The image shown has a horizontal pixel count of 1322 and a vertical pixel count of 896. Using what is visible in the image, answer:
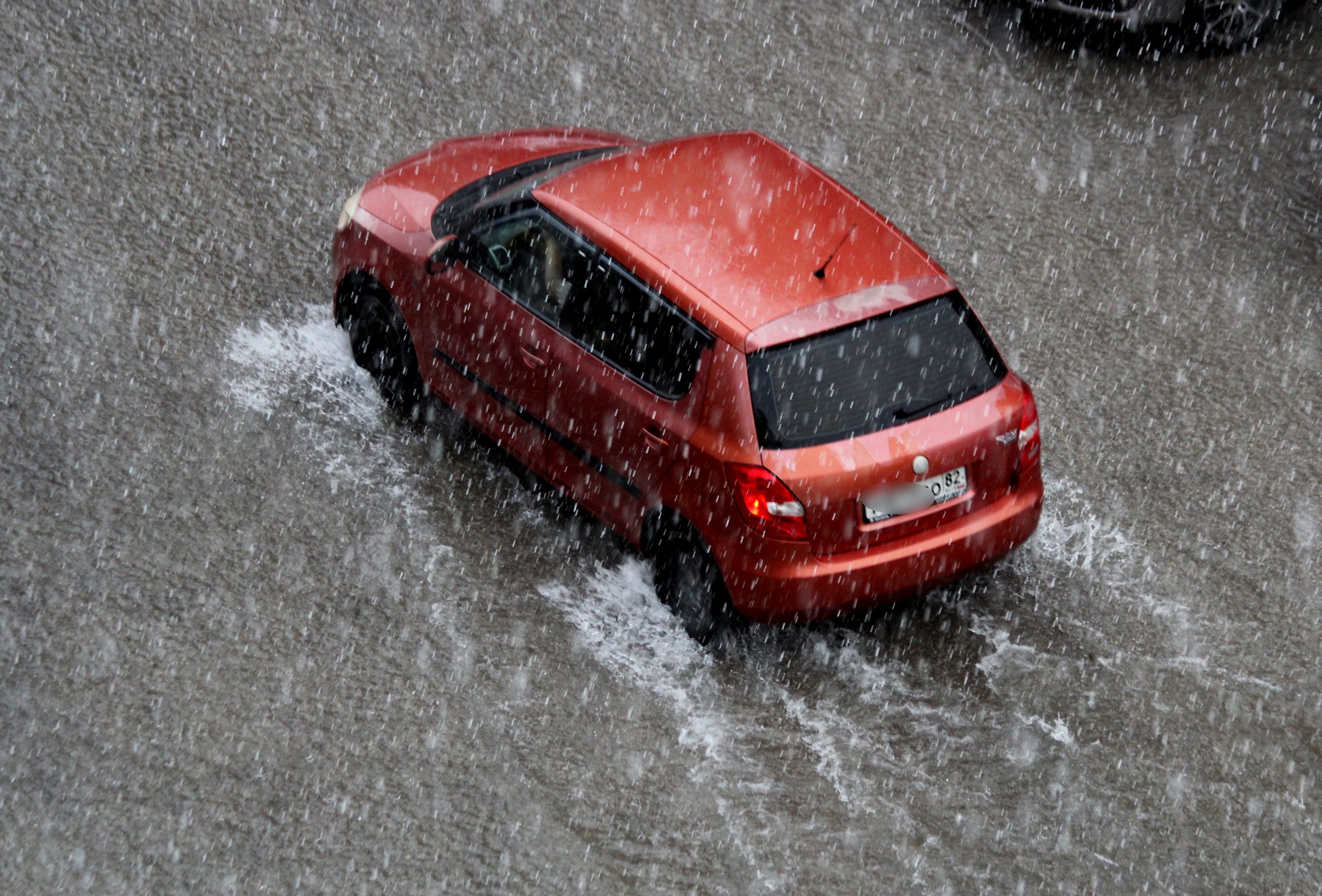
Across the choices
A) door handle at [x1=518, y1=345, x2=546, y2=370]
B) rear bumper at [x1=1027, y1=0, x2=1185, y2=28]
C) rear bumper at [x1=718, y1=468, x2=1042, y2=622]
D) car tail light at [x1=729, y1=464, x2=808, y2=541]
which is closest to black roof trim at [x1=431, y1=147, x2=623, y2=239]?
door handle at [x1=518, y1=345, x2=546, y2=370]

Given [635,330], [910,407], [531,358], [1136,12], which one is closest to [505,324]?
[531,358]

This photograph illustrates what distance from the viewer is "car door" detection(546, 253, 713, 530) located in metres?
5.48

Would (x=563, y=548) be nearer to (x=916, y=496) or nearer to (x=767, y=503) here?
(x=767, y=503)

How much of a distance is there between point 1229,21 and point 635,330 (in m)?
6.78

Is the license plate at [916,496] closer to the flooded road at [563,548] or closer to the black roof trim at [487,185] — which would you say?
the flooded road at [563,548]

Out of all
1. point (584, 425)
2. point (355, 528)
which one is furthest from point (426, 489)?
point (584, 425)

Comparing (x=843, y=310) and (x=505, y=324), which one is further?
(x=505, y=324)

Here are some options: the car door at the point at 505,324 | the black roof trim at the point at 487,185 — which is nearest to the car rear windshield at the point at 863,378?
the car door at the point at 505,324

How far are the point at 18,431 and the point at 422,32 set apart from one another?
4825 mm

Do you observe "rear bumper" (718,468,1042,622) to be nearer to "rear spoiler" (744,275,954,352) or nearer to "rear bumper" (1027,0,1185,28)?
"rear spoiler" (744,275,954,352)

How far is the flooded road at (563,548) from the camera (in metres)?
4.99

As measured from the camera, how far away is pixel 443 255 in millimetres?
6344

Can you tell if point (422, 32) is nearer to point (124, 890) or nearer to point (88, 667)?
point (88, 667)

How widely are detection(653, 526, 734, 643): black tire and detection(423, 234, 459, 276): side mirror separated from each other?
174 cm
